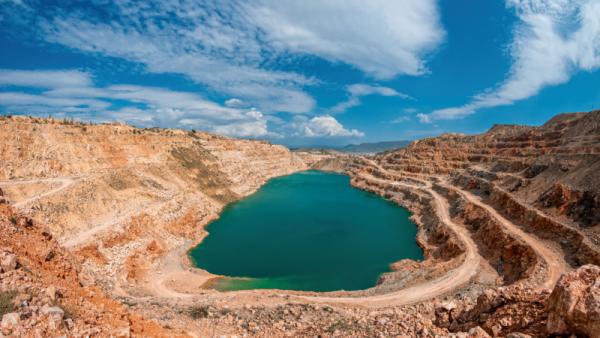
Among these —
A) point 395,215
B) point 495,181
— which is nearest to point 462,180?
point 495,181

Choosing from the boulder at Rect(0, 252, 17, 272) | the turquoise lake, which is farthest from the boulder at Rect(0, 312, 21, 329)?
the turquoise lake

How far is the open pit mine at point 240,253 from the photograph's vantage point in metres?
9.78

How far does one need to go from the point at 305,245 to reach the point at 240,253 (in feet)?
26.6

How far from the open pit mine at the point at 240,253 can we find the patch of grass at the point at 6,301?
4 centimetres

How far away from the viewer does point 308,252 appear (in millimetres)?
37375

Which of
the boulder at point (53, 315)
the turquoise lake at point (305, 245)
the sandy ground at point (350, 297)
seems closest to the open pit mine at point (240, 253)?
the boulder at point (53, 315)

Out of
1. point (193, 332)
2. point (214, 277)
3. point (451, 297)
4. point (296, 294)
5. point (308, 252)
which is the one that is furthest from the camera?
point (308, 252)

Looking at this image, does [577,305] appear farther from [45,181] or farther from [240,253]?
[45,181]

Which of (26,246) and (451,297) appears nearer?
(26,246)

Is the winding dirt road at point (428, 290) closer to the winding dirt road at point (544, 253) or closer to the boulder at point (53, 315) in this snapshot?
the winding dirt road at point (544, 253)

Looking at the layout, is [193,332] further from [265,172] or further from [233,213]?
[265,172]

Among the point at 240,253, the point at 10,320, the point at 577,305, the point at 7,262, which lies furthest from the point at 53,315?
the point at 240,253

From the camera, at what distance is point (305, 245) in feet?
131

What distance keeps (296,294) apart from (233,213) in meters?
35.6
